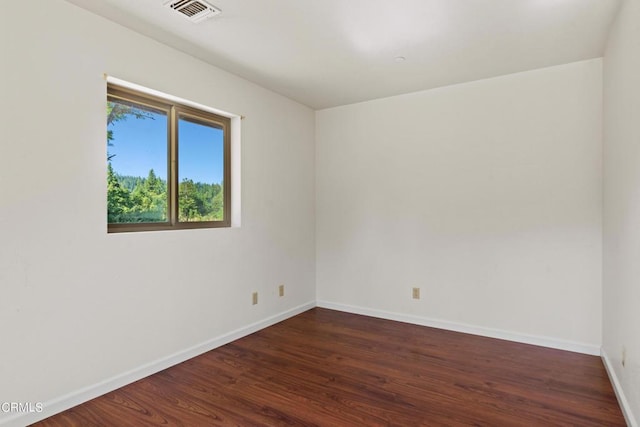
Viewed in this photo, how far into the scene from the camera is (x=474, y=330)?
341 centimetres

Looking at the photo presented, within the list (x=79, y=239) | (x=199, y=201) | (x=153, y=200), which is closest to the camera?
(x=79, y=239)

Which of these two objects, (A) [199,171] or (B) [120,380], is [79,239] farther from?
(A) [199,171]

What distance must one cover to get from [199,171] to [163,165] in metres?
0.36

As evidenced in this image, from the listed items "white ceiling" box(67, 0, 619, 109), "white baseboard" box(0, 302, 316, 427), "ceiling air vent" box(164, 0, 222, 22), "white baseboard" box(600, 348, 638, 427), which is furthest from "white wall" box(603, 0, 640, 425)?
"white baseboard" box(0, 302, 316, 427)

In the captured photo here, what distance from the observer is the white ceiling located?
2.20m

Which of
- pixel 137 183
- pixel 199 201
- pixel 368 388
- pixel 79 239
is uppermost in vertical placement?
pixel 137 183

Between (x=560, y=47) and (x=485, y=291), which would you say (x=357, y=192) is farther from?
Result: (x=560, y=47)

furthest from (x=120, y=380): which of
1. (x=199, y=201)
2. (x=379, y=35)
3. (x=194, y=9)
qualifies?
(x=379, y=35)

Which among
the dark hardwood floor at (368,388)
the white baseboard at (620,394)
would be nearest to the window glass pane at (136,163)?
the dark hardwood floor at (368,388)

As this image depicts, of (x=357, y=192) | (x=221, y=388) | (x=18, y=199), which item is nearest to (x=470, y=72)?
(x=357, y=192)

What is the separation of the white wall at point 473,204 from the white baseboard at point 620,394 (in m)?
0.36

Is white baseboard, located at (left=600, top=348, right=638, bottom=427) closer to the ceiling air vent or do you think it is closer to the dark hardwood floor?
the dark hardwood floor

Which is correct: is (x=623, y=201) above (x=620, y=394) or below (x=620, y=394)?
above

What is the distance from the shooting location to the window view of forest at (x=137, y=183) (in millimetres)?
2498
